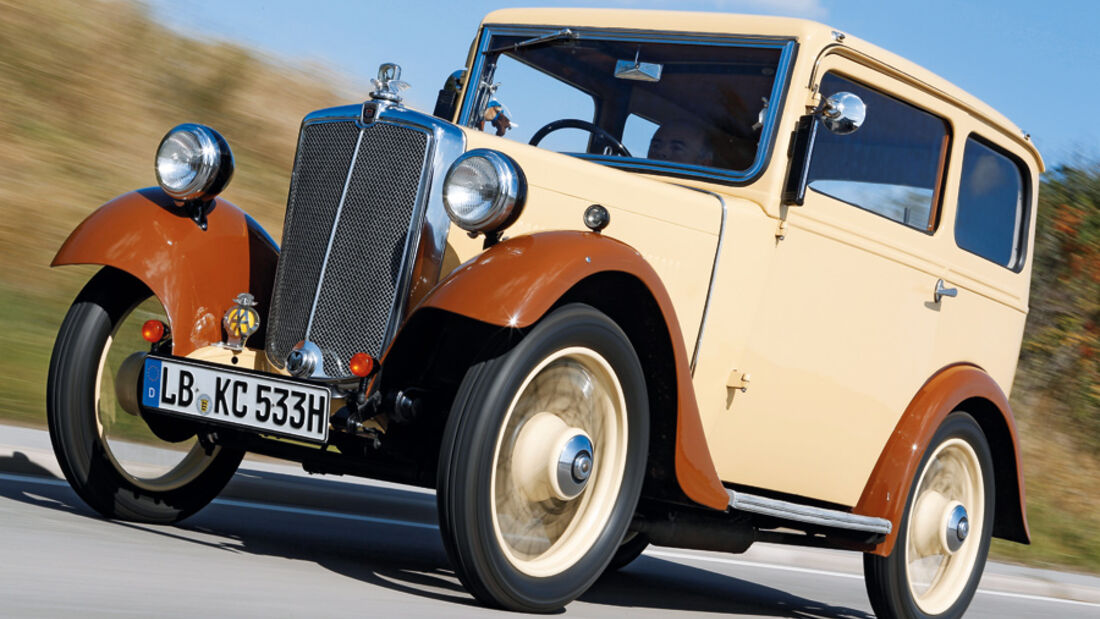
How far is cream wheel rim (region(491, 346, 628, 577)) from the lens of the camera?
4.03 m

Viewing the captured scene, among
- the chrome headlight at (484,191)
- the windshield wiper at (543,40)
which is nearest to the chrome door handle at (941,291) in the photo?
the windshield wiper at (543,40)

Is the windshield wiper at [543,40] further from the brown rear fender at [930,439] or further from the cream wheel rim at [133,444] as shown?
the brown rear fender at [930,439]

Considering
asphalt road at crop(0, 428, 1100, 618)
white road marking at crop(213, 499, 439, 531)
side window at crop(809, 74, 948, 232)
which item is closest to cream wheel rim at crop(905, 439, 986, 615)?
asphalt road at crop(0, 428, 1100, 618)

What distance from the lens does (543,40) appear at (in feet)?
18.0

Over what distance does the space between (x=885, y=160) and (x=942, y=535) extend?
163 cm

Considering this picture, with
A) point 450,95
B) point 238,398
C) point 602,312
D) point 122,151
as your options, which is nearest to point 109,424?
point 238,398

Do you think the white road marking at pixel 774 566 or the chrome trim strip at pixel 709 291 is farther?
the white road marking at pixel 774 566

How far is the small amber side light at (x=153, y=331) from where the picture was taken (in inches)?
179

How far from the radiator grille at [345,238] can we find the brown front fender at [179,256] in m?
0.25

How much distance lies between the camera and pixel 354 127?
4.37 metres

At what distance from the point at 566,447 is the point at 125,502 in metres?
1.71

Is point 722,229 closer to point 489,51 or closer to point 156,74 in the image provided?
point 489,51

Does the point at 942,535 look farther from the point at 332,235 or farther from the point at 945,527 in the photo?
the point at 332,235

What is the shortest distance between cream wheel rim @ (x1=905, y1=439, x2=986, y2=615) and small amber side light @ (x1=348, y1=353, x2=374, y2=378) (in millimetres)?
2596
